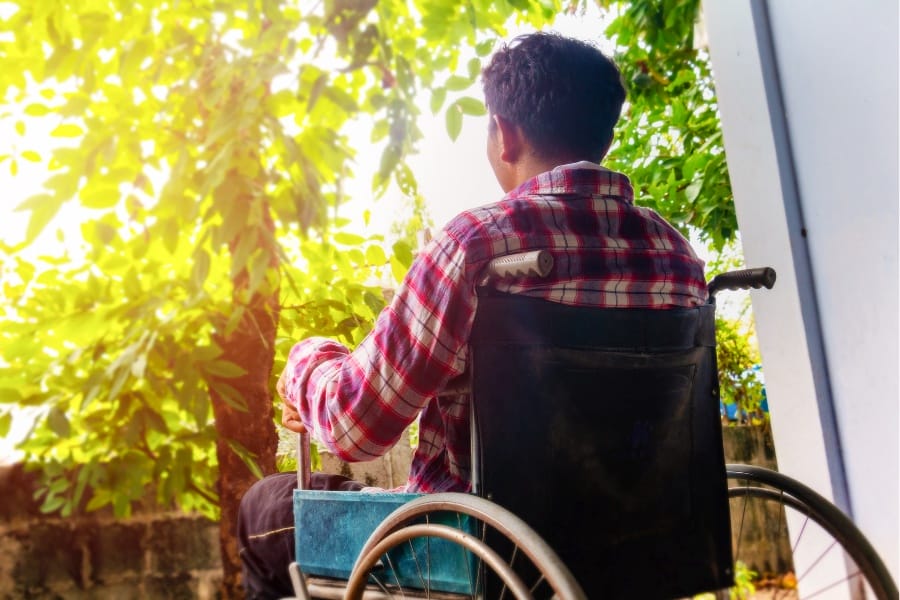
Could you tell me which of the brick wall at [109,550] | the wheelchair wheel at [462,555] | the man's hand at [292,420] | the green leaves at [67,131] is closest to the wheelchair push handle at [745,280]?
the wheelchair wheel at [462,555]

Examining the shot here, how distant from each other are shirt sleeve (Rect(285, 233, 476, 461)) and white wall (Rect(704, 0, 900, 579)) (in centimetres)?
82

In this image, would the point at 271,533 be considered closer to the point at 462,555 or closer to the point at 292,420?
the point at 292,420

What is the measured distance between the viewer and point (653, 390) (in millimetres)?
885

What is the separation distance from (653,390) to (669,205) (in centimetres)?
154

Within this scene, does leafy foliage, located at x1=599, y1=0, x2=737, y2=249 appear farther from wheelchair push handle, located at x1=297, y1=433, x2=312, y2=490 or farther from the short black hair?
wheelchair push handle, located at x1=297, y1=433, x2=312, y2=490

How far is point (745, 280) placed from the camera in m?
1.00

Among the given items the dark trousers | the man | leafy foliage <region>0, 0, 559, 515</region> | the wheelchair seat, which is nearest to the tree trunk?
leafy foliage <region>0, 0, 559, 515</region>

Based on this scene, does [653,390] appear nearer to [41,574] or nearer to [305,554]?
[305,554]

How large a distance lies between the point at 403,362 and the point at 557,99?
1.45 feet

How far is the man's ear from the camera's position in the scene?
3.42 ft

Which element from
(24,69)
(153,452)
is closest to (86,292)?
(153,452)

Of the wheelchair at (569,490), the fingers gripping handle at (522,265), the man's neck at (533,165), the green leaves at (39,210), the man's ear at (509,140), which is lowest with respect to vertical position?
the wheelchair at (569,490)

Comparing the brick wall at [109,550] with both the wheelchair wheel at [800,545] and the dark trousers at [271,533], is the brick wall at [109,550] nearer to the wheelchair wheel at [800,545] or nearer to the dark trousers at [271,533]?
the dark trousers at [271,533]

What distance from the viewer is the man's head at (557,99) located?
1.02m
